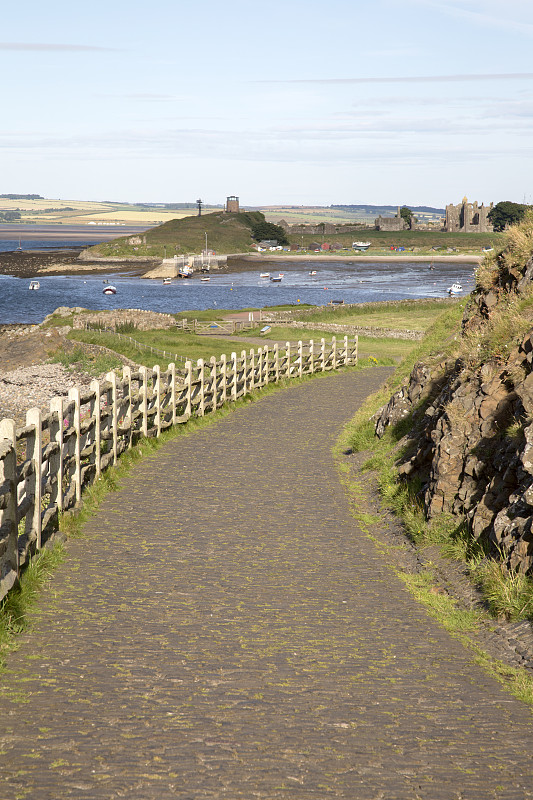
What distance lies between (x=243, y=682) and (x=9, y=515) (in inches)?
146

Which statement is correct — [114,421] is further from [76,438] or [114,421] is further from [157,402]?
[157,402]

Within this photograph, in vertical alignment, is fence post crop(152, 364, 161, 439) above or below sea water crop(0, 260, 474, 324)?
below

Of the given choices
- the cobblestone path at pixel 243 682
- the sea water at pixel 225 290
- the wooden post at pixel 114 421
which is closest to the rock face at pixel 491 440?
the cobblestone path at pixel 243 682

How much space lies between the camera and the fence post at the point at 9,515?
934 centimetres

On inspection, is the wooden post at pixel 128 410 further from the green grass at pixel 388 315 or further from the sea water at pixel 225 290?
the sea water at pixel 225 290

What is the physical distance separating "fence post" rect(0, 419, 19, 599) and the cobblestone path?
0.57 metres

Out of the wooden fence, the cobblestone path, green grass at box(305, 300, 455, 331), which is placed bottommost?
the cobblestone path

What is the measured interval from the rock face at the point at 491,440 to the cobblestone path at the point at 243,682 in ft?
4.80

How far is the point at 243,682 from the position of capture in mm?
7727

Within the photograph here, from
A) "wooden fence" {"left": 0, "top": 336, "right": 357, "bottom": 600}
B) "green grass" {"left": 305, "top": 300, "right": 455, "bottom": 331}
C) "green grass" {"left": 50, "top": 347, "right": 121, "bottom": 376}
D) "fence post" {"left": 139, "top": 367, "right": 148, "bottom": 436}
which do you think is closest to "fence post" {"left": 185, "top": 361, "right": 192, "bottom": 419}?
"wooden fence" {"left": 0, "top": 336, "right": 357, "bottom": 600}

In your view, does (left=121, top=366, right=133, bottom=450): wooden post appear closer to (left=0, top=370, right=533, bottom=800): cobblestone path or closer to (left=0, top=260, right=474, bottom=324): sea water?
(left=0, top=370, right=533, bottom=800): cobblestone path

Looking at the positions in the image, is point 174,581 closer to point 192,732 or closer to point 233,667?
point 233,667

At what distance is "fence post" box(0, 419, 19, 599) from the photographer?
9.34 m

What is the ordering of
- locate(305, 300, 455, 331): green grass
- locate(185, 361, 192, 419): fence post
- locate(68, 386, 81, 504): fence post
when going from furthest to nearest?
locate(305, 300, 455, 331): green grass, locate(185, 361, 192, 419): fence post, locate(68, 386, 81, 504): fence post
